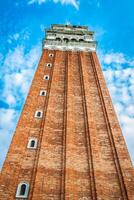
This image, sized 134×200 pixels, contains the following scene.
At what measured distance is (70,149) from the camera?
1420 cm

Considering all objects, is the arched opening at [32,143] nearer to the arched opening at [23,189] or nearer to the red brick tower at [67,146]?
the red brick tower at [67,146]

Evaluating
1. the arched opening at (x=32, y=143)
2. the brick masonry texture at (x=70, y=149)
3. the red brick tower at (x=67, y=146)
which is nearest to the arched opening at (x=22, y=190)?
the red brick tower at (x=67, y=146)

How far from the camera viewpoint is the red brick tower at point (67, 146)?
12125 millimetres

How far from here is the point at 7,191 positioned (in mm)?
11766

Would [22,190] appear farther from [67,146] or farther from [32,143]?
[67,146]

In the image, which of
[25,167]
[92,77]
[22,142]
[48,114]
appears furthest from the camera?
[92,77]

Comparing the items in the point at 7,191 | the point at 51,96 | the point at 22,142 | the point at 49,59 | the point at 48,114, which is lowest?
the point at 7,191

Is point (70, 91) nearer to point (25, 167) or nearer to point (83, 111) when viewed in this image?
point (83, 111)

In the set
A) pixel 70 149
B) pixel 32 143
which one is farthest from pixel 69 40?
pixel 70 149

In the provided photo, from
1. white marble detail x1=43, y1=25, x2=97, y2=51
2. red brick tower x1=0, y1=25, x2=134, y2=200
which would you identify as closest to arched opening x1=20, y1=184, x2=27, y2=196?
red brick tower x1=0, y1=25, x2=134, y2=200

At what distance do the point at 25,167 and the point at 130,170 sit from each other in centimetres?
462

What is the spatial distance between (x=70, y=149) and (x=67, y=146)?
22 cm

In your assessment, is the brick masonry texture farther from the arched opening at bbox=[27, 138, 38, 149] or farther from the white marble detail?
the white marble detail

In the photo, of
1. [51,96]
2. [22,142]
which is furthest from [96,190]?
[51,96]
